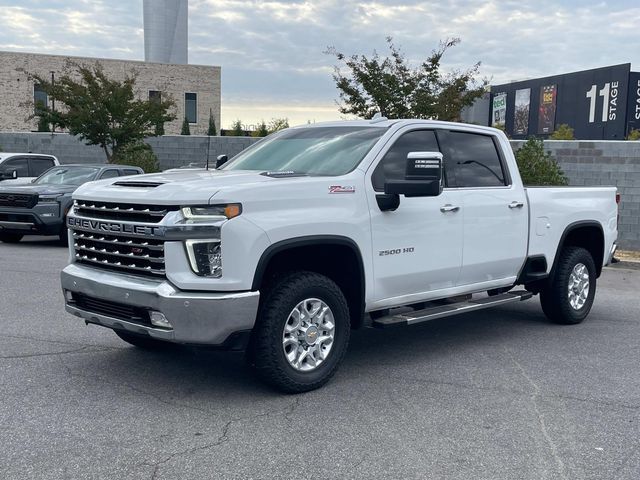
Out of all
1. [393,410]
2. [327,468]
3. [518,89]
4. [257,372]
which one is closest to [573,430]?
[393,410]

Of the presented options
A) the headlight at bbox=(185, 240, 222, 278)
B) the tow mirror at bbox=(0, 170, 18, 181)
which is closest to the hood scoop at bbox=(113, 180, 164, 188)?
the headlight at bbox=(185, 240, 222, 278)

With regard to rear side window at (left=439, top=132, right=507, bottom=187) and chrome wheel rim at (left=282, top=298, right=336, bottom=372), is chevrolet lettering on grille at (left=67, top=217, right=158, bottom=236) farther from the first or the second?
rear side window at (left=439, top=132, right=507, bottom=187)

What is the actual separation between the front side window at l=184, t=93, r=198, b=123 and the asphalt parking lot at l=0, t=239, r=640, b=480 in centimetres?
4564

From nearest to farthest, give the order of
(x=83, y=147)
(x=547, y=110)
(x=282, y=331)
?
(x=282, y=331) → (x=83, y=147) → (x=547, y=110)

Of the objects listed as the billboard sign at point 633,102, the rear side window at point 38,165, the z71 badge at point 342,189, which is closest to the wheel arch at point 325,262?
the z71 badge at point 342,189

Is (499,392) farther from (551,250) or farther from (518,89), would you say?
(518,89)

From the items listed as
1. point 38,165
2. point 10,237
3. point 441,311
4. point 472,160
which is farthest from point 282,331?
point 38,165

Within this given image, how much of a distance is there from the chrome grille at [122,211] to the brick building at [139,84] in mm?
41059

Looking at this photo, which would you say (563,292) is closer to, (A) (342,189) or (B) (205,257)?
(A) (342,189)

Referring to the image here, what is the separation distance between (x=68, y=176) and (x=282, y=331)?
11.2 meters

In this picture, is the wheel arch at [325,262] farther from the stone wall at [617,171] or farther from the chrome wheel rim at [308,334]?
the stone wall at [617,171]

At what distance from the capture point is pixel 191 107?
51844mm

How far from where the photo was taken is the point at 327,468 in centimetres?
397

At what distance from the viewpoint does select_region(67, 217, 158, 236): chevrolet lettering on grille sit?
486 centimetres
